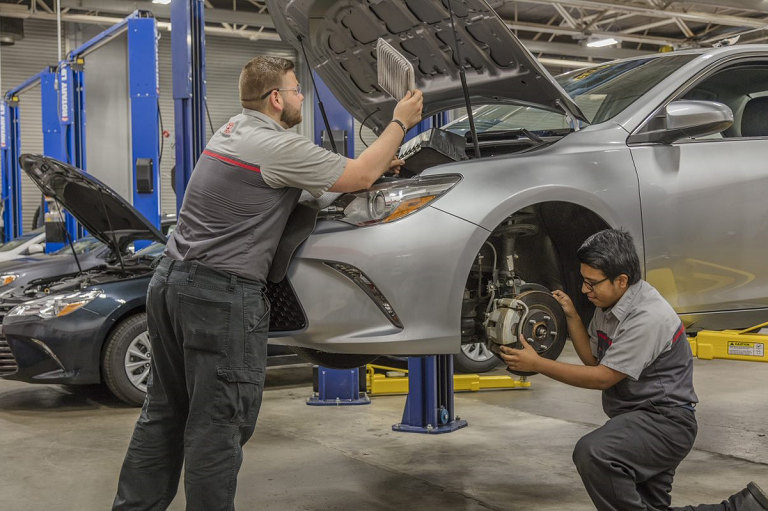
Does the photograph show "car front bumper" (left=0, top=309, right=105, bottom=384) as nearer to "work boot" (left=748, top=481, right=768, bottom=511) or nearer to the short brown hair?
the short brown hair

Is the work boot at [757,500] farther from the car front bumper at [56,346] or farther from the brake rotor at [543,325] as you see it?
the car front bumper at [56,346]

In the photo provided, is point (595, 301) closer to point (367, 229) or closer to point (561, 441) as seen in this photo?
point (367, 229)

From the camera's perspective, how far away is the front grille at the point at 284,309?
284 centimetres

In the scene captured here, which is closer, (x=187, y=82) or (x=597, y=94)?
(x=597, y=94)

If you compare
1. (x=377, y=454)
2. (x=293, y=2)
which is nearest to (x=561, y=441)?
(x=377, y=454)

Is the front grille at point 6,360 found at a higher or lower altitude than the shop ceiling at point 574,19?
lower

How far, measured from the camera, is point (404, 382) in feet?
20.8

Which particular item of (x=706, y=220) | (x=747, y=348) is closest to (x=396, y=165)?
(x=706, y=220)

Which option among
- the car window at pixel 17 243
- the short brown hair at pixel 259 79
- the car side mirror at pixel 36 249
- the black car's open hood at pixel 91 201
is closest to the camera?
the short brown hair at pixel 259 79

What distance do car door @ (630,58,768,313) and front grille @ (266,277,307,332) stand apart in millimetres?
1295

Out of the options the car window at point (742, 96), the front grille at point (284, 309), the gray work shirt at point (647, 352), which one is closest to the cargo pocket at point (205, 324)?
the front grille at point (284, 309)

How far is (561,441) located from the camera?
4.86 m

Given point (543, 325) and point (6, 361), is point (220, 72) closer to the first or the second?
point (6, 361)

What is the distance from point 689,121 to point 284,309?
1561mm
